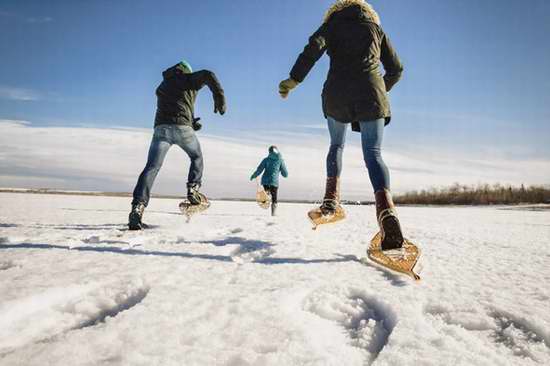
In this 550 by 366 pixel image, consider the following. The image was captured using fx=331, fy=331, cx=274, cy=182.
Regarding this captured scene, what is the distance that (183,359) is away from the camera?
101 cm

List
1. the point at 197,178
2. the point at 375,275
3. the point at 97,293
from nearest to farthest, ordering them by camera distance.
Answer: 1. the point at 97,293
2. the point at 375,275
3. the point at 197,178

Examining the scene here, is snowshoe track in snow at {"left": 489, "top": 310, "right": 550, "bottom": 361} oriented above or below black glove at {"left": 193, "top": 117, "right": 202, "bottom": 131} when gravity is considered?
below

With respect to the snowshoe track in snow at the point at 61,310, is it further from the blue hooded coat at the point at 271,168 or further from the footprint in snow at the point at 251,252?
the blue hooded coat at the point at 271,168

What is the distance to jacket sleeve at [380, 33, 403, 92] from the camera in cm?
284

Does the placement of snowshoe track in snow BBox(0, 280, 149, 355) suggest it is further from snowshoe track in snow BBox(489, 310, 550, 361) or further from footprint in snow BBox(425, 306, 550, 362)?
snowshoe track in snow BBox(489, 310, 550, 361)

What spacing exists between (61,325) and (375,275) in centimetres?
159

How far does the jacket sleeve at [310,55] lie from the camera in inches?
106

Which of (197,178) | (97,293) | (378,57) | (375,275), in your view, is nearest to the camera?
(97,293)

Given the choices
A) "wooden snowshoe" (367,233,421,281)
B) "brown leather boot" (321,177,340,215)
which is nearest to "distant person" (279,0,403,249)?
"wooden snowshoe" (367,233,421,281)

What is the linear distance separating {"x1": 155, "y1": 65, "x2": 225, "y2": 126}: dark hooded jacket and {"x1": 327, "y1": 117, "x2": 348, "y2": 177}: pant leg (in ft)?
6.38

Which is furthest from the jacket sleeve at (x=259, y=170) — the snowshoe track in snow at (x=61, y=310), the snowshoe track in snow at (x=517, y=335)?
the snowshoe track in snow at (x=517, y=335)

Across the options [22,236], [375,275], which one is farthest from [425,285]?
[22,236]

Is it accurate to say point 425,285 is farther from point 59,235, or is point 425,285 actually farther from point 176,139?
point 176,139

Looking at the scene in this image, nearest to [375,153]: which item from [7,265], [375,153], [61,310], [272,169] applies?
[375,153]
